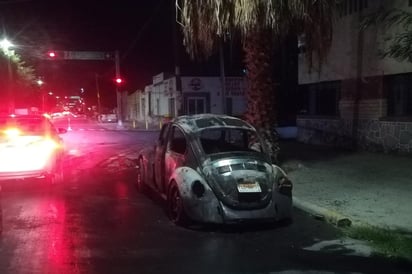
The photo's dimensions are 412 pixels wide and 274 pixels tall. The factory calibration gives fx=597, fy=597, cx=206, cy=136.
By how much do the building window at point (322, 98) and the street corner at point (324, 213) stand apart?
10.7 m

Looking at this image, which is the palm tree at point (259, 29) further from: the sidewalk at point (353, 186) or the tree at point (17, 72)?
the tree at point (17, 72)

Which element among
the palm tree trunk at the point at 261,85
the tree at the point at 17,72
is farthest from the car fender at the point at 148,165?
the tree at the point at 17,72

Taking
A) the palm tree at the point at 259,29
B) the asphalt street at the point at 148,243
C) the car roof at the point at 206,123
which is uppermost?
the palm tree at the point at 259,29

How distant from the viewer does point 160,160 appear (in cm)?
1091

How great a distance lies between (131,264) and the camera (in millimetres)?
7012

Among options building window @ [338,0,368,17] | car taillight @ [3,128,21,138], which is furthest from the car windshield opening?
building window @ [338,0,368,17]

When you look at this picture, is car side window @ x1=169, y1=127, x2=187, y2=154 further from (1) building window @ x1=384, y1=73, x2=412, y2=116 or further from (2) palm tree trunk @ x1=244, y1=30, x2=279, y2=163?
(1) building window @ x1=384, y1=73, x2=412, y2=116

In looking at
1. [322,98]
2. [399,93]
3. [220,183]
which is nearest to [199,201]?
[220,183]

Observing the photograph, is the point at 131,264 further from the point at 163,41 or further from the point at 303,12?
the point at 163,41

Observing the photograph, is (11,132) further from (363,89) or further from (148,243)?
(363,89)

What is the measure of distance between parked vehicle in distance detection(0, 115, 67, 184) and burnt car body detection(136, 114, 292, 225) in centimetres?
408

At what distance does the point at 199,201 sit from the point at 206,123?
5.87ft

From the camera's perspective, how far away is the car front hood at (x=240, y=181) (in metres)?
8.78

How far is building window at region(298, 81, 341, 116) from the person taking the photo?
830 inches
